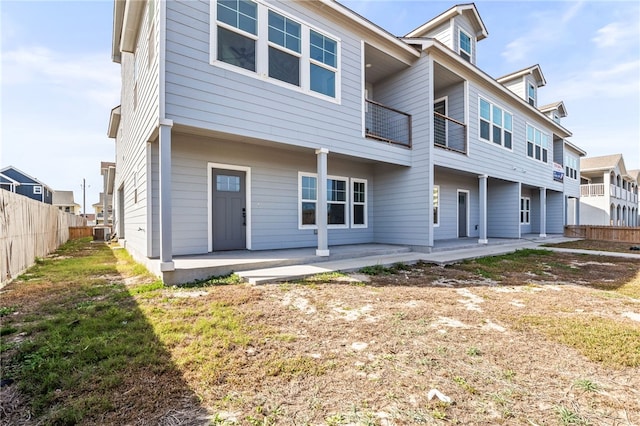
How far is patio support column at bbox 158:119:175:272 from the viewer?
5.09 m

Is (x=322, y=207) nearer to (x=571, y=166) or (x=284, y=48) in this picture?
(x=284, y=48)

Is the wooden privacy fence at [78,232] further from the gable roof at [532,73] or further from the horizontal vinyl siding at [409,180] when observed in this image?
the gable roof at [532,73]

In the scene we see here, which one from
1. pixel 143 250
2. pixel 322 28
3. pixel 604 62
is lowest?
pixel 143 250

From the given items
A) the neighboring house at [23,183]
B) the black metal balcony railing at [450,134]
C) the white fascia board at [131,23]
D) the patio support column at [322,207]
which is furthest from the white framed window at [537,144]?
the neighboring house at [23,183]

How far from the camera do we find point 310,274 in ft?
18.9

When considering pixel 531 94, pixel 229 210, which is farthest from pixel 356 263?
pixel 531 94

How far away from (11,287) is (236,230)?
4072 millimetres

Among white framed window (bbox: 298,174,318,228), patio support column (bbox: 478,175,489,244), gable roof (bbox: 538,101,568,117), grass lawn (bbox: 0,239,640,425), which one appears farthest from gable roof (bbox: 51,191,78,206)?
gable roof (bbox: 538,101,568,117)

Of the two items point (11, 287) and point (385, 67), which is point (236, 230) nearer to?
point (11, 287)

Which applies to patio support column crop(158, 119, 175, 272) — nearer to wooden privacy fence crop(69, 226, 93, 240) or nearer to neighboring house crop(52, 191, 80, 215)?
wooden privacy fence crop(69, 226, 93, 240)

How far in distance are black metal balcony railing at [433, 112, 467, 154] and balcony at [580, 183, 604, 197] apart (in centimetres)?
2398

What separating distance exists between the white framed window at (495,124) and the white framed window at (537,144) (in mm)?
2313

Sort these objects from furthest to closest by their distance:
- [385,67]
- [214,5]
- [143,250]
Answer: [385,67] < [143,250] < [214,5]

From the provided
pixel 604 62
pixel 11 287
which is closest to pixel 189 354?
pixel 11 287
